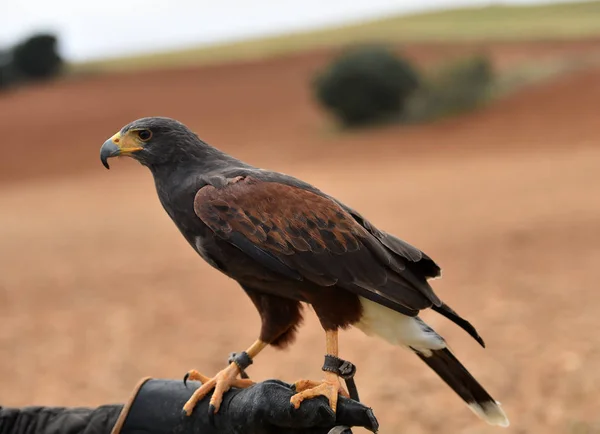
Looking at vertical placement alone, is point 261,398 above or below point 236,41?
below

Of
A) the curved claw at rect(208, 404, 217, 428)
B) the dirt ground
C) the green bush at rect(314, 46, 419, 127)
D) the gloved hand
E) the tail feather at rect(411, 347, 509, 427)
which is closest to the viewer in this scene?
the gloved hand

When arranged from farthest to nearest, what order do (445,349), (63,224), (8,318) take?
1. (63,224)
2. (8,318)
3. (445,349)

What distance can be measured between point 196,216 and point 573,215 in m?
9.77

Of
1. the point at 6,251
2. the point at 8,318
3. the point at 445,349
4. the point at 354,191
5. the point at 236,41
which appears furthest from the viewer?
the point at 236,41

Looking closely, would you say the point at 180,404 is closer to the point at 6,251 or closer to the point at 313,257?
the point at 313,257

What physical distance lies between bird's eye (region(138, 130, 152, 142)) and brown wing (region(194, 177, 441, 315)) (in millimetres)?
276

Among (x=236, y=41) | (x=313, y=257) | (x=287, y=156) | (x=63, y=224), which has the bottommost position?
(x=313, y=257)

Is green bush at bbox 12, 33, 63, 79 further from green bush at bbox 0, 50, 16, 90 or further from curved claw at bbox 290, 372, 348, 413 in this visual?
curved claw at bbox 290, 372, 348, 413

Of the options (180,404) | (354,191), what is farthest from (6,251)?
(180,404)

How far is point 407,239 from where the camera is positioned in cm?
1047

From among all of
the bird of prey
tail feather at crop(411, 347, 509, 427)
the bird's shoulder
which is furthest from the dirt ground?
the bird's shoulder

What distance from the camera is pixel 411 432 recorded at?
4.89 meters

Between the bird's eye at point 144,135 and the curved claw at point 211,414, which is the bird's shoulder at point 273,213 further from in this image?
the curved claw at point 211,414

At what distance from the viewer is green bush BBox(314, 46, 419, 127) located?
998 inches
